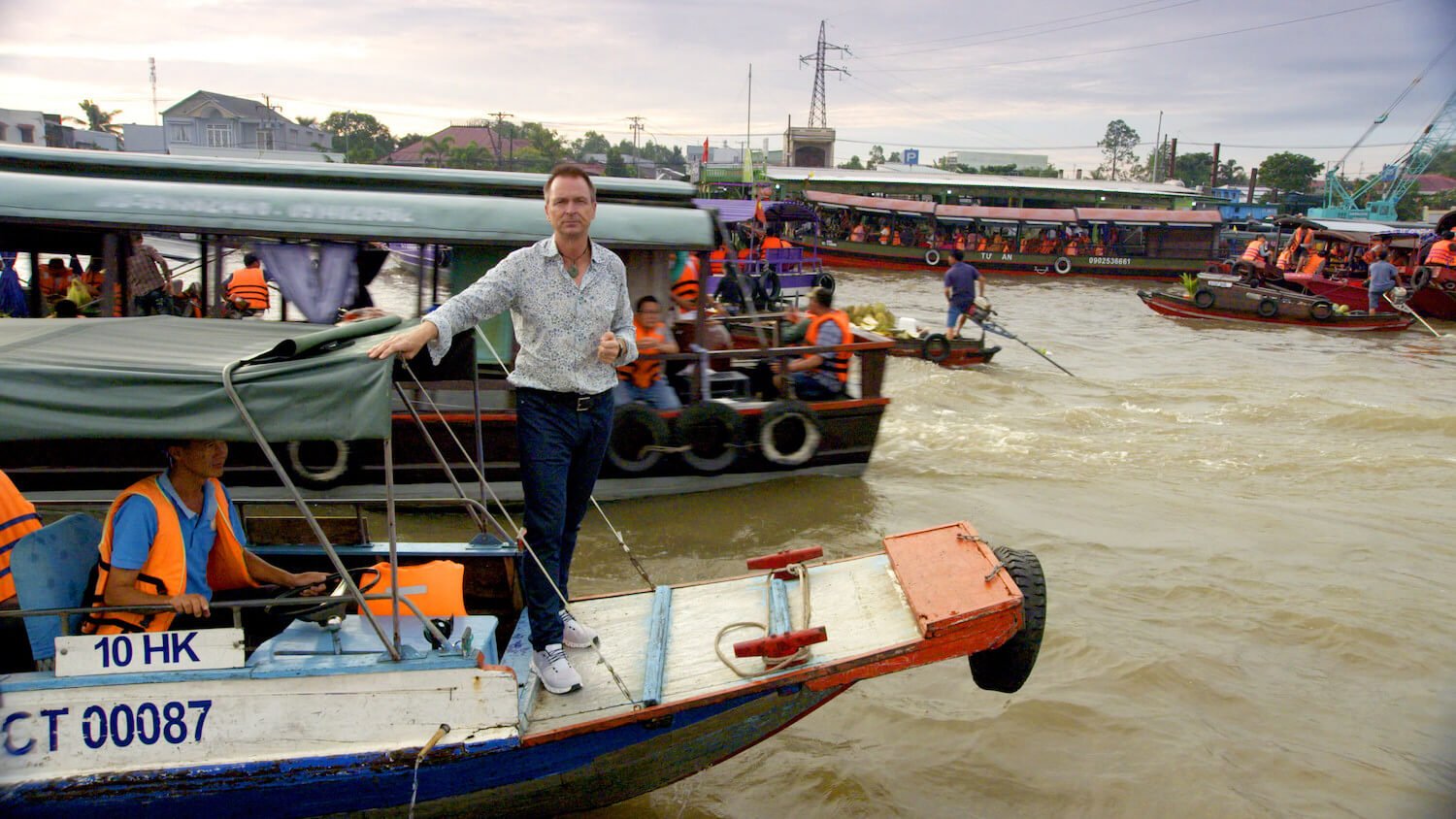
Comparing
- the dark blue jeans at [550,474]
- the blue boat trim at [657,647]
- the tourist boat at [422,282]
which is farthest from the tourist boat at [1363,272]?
the dark blue jeans at [550,474]

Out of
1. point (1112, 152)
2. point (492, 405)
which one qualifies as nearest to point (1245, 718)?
point (492, 405)

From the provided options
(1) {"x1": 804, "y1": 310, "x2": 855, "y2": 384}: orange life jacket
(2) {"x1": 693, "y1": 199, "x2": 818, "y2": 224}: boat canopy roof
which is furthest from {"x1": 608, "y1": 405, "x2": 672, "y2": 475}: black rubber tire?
(2) {"x1": 693, "y1": 199, "x2": 818, "y2": 224}: boat canopy roof

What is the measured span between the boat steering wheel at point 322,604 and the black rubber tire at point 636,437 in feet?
11.0

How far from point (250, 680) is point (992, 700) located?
3.42 m

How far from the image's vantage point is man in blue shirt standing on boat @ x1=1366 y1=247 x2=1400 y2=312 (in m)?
19.2

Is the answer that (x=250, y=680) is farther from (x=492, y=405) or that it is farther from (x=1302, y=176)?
(x=1302, y=176)

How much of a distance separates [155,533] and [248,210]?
4.17m

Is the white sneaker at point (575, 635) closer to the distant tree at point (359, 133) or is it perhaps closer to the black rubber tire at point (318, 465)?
the black rubber tire at point (318, 465)

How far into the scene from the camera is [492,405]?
7.09 metres

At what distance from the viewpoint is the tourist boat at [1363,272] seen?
2036 centimetres

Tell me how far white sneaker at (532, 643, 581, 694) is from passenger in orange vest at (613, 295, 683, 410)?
13.0 ft

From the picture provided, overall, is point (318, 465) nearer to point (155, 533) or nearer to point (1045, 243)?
point (155, 533)

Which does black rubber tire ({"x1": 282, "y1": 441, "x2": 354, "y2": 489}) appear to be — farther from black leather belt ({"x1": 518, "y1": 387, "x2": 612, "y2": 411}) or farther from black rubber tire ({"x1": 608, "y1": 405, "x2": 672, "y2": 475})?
black leather belt ({"x1": 518, "y1": 387, "x2": 612, "y2": 411})

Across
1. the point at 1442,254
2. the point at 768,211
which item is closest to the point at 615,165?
the point at 768,211
